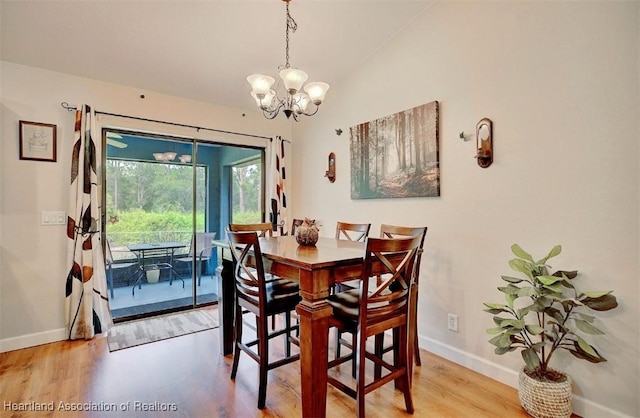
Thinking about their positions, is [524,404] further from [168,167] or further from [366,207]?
[168,167]

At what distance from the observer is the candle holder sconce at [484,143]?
2260mm

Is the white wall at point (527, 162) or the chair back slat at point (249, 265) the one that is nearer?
the white wall at point (527, 162)

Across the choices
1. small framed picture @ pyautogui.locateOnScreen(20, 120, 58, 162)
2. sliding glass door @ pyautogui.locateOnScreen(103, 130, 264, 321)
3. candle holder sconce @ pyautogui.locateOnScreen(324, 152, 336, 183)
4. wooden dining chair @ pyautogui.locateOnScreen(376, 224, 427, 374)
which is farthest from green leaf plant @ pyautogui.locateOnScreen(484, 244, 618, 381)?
small framed picture @ pyautogui.locateOnScreen(20, 120, 58, 162)

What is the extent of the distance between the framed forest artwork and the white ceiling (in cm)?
84

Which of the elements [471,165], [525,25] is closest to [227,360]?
[471,165]

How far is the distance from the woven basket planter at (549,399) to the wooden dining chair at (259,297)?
4.53 ft

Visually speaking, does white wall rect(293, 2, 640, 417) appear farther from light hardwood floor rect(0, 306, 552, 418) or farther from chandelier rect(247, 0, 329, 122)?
chandelier rect(247, 0, 329, 122)

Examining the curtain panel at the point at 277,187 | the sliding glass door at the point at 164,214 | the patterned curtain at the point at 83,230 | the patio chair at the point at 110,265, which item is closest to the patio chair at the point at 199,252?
the sliding glass door at the point at 164,214

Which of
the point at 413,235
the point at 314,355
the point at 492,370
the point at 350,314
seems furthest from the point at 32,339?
→ the point at 492,370

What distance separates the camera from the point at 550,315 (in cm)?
180

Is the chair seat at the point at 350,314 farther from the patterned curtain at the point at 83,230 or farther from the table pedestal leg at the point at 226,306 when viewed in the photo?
the patterned curtain at the point at 83,230

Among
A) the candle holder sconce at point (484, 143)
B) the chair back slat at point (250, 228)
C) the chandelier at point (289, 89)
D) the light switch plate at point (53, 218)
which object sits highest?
the chandelier at point (289, 89)

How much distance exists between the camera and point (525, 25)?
6.82 feet

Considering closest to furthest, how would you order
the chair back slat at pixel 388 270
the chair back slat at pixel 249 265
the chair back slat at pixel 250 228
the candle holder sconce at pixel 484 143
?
the chair back slat at pixel 388 270, the chair back slat at pixel 249 265, the candle holder sconce at pixel 484 143, the chair back slat at pixel 250 228
